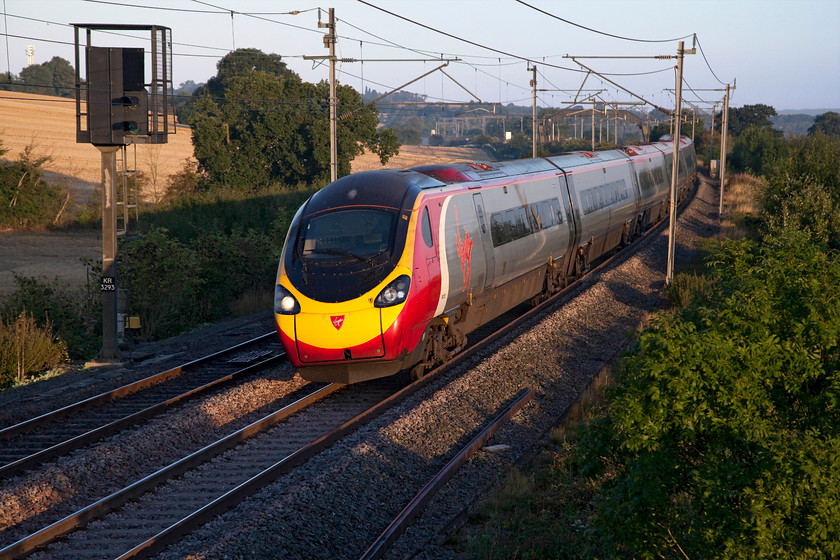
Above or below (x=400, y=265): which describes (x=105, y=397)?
below

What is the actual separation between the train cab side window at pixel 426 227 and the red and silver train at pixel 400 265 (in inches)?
0.7

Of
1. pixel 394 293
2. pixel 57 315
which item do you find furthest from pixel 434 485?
pixel 57 315

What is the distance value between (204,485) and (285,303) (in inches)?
131

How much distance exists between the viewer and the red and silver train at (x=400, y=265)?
36.5 feet

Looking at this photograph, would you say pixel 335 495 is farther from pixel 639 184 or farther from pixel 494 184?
pixel 639 184

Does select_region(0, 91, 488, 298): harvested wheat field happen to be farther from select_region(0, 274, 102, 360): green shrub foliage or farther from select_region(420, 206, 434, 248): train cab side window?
select_region(420, 206, 434, 248): train cab side window

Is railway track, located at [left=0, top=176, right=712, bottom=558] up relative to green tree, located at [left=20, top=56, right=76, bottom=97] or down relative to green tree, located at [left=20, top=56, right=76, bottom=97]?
down

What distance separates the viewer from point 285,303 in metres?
11.5

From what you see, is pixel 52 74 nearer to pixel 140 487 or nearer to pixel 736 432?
pixel 140 487

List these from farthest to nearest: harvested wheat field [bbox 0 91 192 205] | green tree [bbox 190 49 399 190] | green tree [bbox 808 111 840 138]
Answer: green tree [bbox 808 111 840 138] → harvested wheat field [bbox 0 91 192 205] → green tree [bbox 190 49 399 190]

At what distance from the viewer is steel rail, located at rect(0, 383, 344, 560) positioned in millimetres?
7121

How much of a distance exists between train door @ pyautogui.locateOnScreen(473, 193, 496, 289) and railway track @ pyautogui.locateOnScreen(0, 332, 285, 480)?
13.0ft

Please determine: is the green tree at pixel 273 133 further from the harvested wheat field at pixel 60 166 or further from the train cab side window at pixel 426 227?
the train cab side window at pixel 426 227

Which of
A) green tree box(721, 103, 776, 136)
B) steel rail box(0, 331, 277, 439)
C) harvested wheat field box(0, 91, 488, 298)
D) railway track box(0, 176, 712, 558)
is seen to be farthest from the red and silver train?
green tree box(721, 103, 776, 136)
